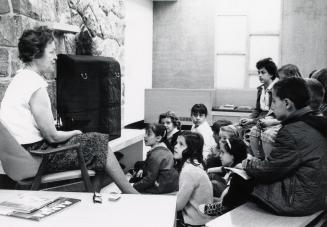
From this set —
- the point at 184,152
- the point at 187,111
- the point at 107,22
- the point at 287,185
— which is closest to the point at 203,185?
the point at 184,152

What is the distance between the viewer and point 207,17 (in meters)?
7.89

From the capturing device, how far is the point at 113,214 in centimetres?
179

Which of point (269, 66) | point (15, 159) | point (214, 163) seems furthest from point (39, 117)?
point (269, 66)

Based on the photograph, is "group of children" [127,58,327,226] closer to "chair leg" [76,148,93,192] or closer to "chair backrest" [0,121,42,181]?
"chair leg" [76,148,93,192]

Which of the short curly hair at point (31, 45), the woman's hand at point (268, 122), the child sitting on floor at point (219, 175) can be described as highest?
the short curly hair at point (31, 45)

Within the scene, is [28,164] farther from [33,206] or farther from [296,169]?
[296,169]

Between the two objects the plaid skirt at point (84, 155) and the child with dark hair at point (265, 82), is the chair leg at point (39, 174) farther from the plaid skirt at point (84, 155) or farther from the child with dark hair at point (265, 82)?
the child with dark hair at point (265, 82)

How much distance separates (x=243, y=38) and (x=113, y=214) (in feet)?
21.3

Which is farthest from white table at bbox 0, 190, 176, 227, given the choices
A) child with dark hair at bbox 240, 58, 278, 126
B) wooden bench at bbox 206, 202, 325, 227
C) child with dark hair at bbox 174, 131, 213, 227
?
child with dark hair at bbox 240, 58, 278, 126

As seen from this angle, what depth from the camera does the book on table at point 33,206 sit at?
177 centimetres

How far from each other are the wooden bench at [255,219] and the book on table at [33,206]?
2.25 feet

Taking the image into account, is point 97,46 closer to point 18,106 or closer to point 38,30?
point 38,30

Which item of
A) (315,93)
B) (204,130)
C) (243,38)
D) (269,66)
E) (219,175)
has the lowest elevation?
(219,175)

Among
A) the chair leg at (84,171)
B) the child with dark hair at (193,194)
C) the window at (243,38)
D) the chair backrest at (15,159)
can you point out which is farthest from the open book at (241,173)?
the window at (243,38)
